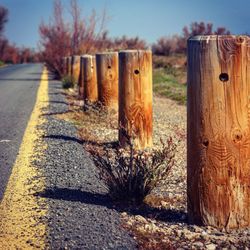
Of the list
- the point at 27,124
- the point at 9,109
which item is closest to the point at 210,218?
the point at 27,124

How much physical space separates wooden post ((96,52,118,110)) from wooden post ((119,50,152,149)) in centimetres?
192

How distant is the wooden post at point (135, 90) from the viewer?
5621 millimetres

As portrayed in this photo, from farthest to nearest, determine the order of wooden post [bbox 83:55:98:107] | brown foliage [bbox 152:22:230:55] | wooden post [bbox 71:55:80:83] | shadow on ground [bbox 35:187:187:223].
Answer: brown foliage [bbox 152:22:230:55] → wooden post [bbox 71:55:80:83] → wooden post [bbox 83:55:98:107] → shadow on ground [bbox 35:187:187:223]

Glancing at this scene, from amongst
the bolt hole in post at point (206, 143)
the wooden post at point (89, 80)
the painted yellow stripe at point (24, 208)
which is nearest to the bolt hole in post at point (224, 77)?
the bolt hole in post at point (206, 143)

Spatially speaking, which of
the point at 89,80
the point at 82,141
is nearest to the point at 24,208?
the point at 82,141

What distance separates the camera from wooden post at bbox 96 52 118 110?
7.67 metres

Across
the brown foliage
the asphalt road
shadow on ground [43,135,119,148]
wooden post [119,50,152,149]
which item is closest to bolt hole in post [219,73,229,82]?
the asphalt road

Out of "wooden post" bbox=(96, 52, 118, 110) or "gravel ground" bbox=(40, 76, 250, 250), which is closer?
"gravel ground" bbox=(40, 76, 250, 250)

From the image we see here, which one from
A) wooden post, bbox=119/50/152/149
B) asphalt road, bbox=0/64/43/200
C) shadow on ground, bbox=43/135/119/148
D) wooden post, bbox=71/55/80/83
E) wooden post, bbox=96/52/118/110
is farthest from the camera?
wooden post, bbox=71/55/80/83

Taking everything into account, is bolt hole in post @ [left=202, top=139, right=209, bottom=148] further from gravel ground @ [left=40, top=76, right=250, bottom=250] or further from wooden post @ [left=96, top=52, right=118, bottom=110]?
→ wooden post @ [left=96, top=52, right=118, bottom=110]

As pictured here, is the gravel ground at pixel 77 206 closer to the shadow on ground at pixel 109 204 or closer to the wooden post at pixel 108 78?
the shadow on ground at pixel 109 204

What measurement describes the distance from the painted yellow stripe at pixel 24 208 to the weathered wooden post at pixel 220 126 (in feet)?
3.27

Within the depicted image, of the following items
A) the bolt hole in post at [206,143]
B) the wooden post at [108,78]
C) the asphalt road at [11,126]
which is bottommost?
the asphalt road at [11,126]

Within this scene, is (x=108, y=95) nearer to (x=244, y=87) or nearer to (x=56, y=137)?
(x=56, y=137)
